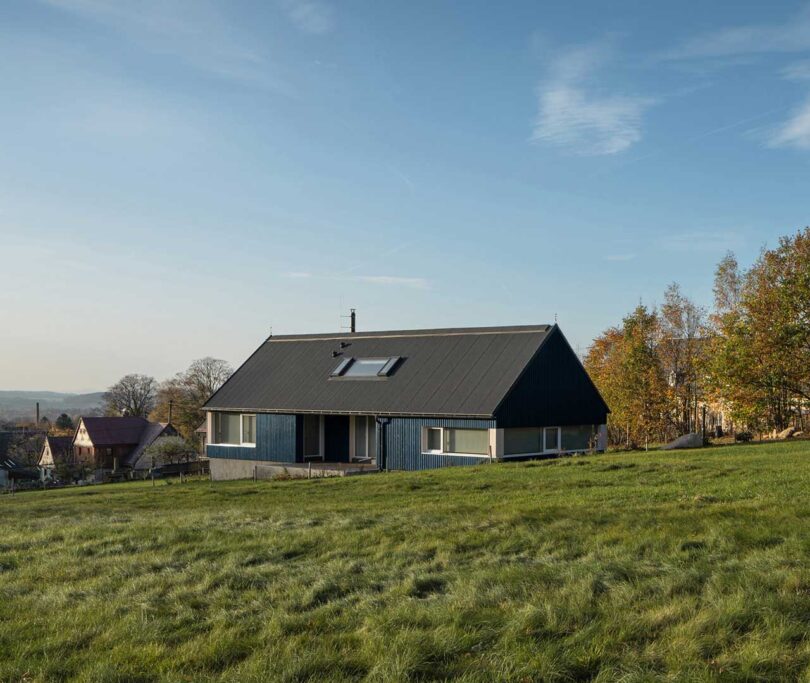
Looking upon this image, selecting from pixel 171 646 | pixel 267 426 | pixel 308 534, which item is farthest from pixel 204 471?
pixel 171 646

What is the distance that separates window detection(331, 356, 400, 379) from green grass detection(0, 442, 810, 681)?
20260 mm

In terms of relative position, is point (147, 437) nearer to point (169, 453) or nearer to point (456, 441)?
point (169, 453)

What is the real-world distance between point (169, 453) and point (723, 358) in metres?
43.7

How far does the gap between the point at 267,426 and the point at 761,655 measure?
31742 millimetres

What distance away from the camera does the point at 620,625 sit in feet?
20.6

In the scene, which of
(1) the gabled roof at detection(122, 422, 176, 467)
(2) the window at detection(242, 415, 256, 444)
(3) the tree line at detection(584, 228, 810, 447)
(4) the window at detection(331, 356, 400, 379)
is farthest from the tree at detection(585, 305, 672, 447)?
(1) the gabled roof at detection(122, 422, 176, 467)

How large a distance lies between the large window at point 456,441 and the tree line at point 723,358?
34.5 feet

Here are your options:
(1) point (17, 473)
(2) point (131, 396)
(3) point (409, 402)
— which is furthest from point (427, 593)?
(2) point (131, 396)

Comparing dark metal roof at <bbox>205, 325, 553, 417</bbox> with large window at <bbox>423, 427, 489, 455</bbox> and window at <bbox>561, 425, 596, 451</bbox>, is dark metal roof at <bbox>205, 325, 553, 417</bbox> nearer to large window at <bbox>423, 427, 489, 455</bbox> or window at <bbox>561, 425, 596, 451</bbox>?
large window at <bbox>423, 427, 489, 455</bbox>

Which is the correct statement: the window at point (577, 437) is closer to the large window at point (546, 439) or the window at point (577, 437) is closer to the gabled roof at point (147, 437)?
the large window at point (546, 439)

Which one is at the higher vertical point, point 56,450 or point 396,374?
point 396,374

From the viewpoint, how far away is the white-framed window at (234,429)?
36.9m

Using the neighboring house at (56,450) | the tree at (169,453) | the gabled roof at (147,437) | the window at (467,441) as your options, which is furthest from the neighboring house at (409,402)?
the neighboring house at (56,450)

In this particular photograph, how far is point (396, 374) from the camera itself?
3381cm
